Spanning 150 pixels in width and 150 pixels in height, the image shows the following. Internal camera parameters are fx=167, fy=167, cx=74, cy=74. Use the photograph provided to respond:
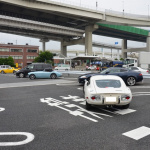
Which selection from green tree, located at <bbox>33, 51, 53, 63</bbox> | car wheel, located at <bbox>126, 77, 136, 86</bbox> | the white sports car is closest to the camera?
the white sports car

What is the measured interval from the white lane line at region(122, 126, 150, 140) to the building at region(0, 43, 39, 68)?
66963 millimetres

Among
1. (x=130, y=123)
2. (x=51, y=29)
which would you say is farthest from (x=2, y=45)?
(x=130, y=123)

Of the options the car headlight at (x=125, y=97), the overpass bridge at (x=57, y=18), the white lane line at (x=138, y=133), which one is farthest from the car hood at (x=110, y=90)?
the overpass bridge at (x=57, y=18)

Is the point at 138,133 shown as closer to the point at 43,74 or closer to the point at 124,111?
the point at 124,111

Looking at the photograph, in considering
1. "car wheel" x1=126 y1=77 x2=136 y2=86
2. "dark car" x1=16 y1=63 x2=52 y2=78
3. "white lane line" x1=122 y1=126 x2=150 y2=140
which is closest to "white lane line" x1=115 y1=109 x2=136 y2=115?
"white lane line" x1=122 y1=126 x2=150 y2=140

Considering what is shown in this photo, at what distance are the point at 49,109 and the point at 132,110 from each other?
3.17 meters

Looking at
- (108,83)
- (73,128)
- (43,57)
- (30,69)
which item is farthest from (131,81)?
(43,57)

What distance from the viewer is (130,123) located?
4.92 meters

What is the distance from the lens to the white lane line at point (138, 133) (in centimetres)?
402

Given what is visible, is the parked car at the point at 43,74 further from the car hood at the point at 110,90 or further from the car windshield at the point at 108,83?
the car hood at the point at 110,90

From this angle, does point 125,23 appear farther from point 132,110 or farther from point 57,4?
point 132,110

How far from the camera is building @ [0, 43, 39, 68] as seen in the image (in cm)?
6679

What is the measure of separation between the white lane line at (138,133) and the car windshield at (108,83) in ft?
6.94

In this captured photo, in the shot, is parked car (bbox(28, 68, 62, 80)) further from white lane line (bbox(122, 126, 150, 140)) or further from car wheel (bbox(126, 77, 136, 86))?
white lane line (bbox(122, 126, 150, 140))
